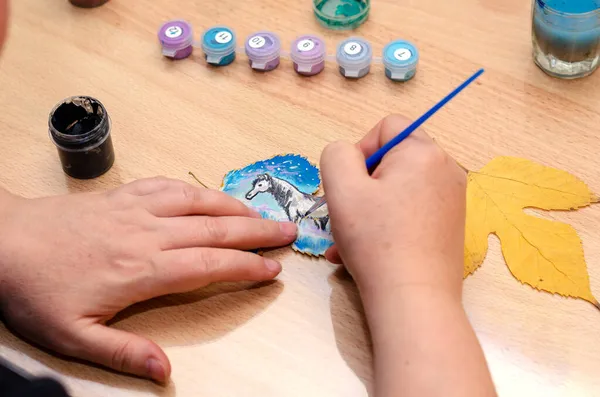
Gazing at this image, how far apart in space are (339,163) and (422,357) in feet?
0.77

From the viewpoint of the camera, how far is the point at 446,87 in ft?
3.27

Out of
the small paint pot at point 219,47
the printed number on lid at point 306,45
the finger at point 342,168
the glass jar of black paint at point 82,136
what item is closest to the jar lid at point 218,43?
the small paint pot at point 219,47

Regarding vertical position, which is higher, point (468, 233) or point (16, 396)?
point (16, 396)

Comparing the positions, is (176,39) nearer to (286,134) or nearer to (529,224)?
(286,134)

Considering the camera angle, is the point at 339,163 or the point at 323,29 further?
the point at 323,29

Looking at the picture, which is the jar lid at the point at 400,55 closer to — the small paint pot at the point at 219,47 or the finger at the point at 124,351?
the small paint pot at the point at 219,47

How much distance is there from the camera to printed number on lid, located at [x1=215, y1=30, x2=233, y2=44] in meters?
1.05

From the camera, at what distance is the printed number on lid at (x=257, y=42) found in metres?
1.04

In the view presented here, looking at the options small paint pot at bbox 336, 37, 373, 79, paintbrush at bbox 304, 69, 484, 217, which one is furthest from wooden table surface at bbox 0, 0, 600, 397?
paintbrush at bbox 304, 69, 484, 217

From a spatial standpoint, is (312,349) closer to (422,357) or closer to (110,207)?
(422,357)

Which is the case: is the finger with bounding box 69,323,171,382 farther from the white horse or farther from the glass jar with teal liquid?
the glass jar with teal liquid

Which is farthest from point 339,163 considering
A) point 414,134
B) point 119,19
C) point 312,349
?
point 119,19

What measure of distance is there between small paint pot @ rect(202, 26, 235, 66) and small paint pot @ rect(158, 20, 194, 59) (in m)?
0.03

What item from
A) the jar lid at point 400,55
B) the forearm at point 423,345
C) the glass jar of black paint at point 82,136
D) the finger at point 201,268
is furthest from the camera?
the jar lid at point 400,55
